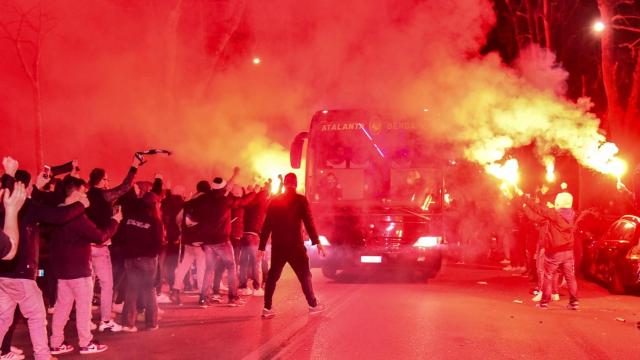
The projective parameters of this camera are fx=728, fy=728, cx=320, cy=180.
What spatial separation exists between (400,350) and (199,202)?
410 cm

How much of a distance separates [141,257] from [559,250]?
5856 millimetres

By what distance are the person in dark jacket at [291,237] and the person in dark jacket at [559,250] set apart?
3.44 meters

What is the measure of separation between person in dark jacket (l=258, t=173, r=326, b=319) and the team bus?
3.66m

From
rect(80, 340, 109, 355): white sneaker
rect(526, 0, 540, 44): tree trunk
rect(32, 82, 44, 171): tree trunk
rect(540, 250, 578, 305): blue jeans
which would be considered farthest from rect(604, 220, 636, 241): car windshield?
rect(32, 82, 44, 171): tree trunk

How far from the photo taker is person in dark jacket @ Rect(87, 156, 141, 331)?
7.84 meters

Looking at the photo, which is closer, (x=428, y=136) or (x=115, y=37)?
(x=428, y=136)

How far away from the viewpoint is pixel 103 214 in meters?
7.89

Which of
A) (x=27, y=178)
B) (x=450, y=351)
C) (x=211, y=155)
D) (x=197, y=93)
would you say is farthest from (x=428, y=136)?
(x=197, y=93)

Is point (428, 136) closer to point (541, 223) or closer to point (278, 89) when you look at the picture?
point (541, 223)

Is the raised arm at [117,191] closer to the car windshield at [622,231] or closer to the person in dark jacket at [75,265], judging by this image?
the person in dark jacket at [75,265]

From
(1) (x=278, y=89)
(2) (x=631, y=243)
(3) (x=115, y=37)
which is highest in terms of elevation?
(3) (x=115, y=37)

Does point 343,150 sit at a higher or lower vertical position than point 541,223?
higher

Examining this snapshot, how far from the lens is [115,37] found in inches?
921

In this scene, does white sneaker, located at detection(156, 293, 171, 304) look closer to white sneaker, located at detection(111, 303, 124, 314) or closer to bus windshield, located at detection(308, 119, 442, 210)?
white sneaker, located at detection(111, 303, 124, 314)
